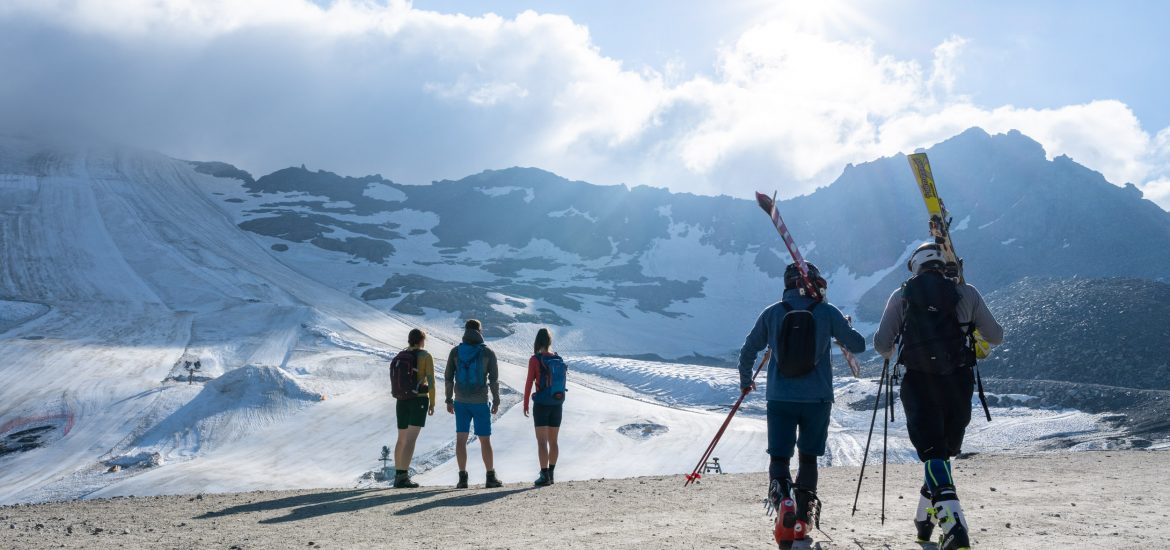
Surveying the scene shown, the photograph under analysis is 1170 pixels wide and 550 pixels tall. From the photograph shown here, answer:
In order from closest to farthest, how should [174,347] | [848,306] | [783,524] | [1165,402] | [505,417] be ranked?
1. [783,524]
2. [1165,402]
3. [505,417]
4. [174,347]
5. [848,306]

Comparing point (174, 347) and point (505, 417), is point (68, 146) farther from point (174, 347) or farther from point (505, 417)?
point (505, 417)

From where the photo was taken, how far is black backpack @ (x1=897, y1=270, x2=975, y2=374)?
561 cm

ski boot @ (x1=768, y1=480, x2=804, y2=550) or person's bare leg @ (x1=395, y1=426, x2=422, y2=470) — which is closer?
ski boot @ (x1=768, y1=480, x2=804, y2=550)

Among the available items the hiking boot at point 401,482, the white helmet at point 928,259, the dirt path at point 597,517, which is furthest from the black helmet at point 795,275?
the hiking boot at point 401,482

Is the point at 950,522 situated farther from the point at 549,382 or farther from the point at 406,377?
the point at 406,377

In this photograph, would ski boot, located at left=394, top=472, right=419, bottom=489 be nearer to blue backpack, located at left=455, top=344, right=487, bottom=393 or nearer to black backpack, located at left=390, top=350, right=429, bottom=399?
black backpack, located at left=390, top=350, right=429, bottom=399

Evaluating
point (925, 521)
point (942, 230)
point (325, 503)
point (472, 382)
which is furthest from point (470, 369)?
point (925, 521)

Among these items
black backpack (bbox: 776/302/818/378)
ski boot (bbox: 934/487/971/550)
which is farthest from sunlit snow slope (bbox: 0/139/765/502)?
ski boot (bbox: 934/487/971/550)

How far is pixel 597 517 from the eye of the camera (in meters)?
7.81

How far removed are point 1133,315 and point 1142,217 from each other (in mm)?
100673

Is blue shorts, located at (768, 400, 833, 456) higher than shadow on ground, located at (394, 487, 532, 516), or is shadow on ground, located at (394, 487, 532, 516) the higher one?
blue shorts, located at (768, 400, 833, 456)

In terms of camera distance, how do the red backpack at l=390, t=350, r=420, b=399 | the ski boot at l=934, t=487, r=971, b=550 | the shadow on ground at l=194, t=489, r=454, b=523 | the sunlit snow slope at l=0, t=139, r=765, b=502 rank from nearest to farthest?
the ski boot at l=934, t=487, r=971, b=550, the shadow on ground at l=194, t=489, r=454, b=523, the red backpack at l=390, t=350, r=420, b=399, the sunlit snow slope at l=0, t=139, r=765, b=502

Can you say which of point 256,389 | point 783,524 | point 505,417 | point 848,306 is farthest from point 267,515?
point 848,306

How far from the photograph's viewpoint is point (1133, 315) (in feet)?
176
